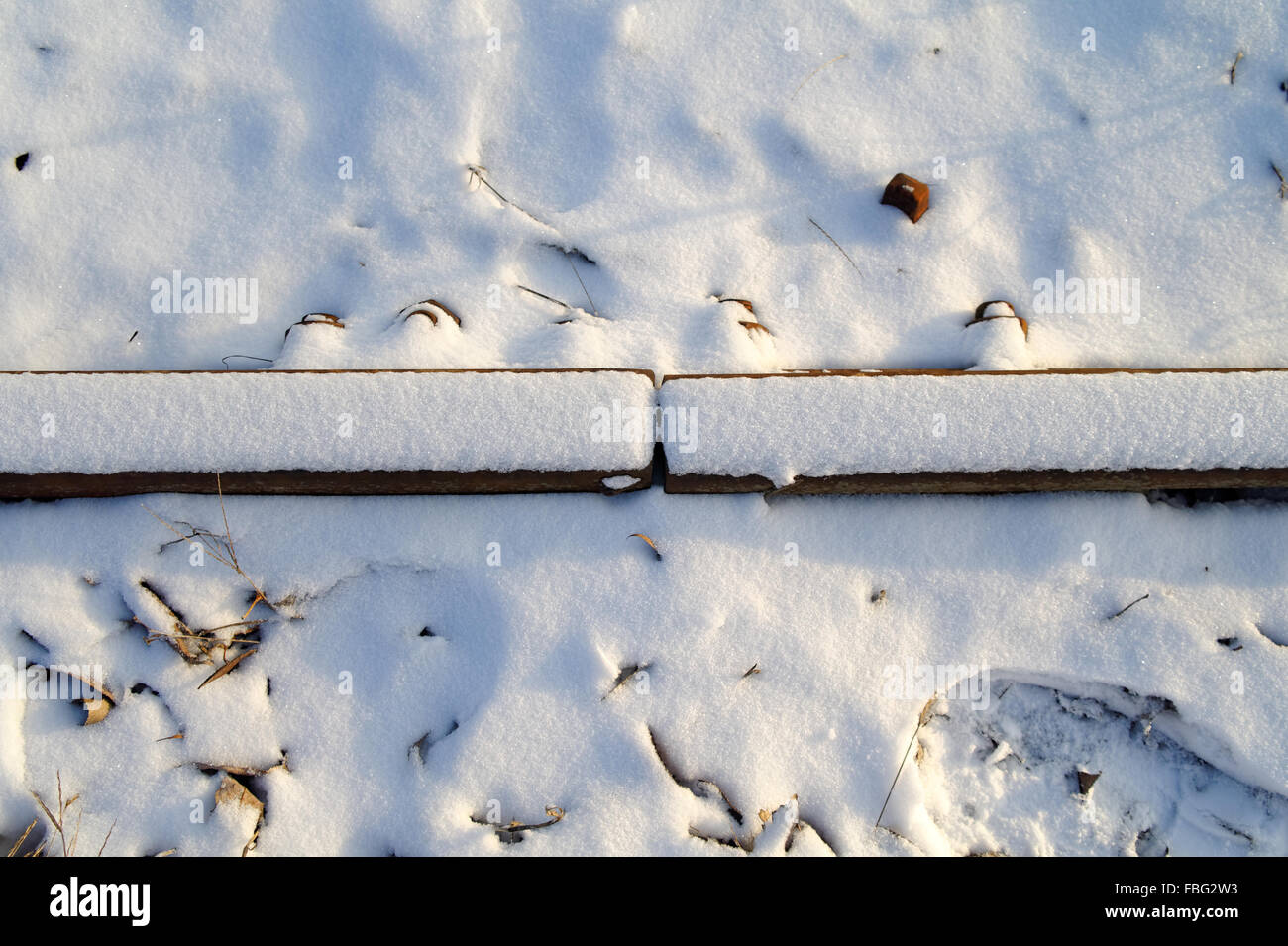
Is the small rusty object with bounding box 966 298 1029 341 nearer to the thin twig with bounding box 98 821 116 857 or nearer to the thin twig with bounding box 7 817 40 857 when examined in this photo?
the thin twig with bounding box 98 821 116 857

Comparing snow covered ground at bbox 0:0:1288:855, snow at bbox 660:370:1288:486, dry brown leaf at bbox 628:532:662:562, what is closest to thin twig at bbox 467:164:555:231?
snow covered ground at bbox 0:0:1288:855

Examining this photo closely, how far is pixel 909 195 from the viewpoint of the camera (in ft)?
8.23

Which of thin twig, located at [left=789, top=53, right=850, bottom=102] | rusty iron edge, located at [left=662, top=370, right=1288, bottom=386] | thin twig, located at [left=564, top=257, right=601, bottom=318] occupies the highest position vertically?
thin twig, located at [left=789, top=53, right=850, bottom=102]

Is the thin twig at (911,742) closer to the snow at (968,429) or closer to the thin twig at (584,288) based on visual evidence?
the snow at (968,429)

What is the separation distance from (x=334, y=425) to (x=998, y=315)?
79.0 inches

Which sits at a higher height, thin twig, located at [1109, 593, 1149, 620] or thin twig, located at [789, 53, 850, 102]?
thin twig, located at [789, 53, 850, 102]

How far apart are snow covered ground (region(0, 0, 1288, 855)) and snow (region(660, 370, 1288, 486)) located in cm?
19

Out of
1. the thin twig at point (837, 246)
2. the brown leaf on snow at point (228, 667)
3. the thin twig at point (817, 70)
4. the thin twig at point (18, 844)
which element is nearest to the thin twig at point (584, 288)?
the thin twig at point (837, 246)

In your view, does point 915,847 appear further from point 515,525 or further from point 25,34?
point 25,34

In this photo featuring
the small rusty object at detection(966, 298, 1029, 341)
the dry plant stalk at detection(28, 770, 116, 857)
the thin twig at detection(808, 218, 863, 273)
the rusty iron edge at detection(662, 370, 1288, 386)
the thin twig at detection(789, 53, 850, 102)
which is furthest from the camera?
the thin twig at detection(789, 53, 850, 102)

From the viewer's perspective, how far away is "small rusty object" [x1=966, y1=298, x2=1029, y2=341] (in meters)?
2.45

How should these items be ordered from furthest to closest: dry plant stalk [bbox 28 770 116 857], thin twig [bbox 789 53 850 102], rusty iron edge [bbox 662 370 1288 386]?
thin twig [bbox 789 53 850 102]
rusty iron edge [bbox 662 370 1288 386]
dry plant stalk [bbox 28 770 116 857]
